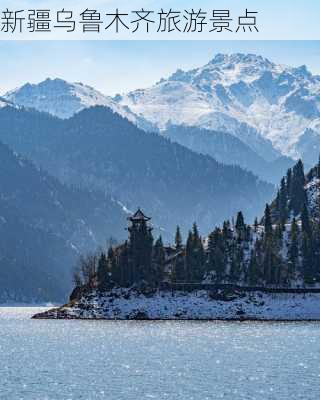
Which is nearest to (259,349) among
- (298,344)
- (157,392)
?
(298,344)

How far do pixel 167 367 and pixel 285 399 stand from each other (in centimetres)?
3638

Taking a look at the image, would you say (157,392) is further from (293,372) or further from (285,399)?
(293,372)

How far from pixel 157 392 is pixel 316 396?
1915cm

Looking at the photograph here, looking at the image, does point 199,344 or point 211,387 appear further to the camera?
point 199,344

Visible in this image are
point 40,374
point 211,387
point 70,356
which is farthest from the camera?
point 70,356

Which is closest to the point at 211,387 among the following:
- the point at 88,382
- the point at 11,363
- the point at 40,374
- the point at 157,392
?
the point at 157,392

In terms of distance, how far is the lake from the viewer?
411ft

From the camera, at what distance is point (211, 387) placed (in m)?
130

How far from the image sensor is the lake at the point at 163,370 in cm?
12531

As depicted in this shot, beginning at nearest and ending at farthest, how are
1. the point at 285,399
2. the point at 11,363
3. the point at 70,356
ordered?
the point at 285,399 < the point at 11,363 < the point at 70,356

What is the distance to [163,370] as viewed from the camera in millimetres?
149500

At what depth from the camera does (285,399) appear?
120m

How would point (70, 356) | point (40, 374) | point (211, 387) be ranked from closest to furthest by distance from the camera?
1. point (211, 387)
2. point (40, 374)
3. point (70, 356)

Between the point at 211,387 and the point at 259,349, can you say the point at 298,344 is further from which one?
the point at 211,387
